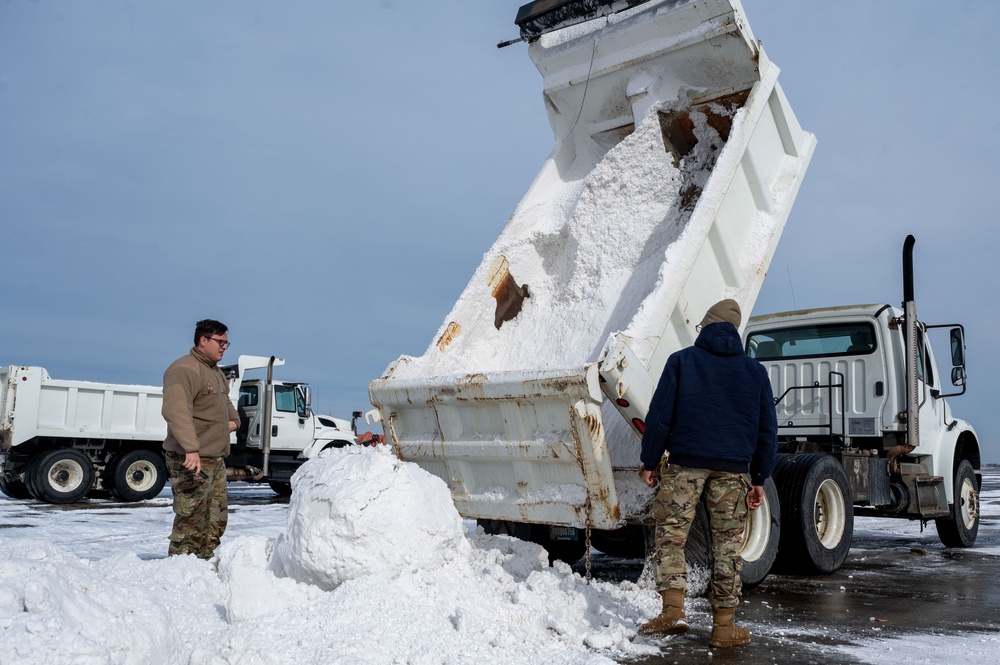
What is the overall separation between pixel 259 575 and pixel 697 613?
222cm

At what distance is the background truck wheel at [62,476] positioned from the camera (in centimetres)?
1295

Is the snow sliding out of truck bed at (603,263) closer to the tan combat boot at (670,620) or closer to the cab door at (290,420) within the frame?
the tan combat boot at (670,620)

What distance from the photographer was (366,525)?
4.12m

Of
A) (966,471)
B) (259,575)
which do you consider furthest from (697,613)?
(966,471)

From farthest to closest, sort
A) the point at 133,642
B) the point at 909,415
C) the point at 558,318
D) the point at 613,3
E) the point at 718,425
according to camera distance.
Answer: the point at 909,415 → the point at 613,3 → the point at 558,318 → the point at 718,425 → the point at 133,642

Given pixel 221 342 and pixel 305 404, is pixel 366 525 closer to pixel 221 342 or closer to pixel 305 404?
pixel 221 342

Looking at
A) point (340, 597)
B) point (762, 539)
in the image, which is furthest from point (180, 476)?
point (762, 539)

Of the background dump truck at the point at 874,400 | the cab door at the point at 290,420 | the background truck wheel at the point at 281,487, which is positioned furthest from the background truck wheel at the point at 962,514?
the background truck wheel at the point at 281,487

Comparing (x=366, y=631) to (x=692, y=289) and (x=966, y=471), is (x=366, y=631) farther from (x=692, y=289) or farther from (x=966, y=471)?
(x=966, y=471)

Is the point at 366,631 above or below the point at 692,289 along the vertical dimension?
below

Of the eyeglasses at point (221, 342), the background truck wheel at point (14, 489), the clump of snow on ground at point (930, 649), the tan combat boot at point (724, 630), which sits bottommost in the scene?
the clump of snow on ground at point (930, 649)

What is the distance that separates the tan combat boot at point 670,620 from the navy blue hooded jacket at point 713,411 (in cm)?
56

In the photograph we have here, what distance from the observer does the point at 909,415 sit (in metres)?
7.15

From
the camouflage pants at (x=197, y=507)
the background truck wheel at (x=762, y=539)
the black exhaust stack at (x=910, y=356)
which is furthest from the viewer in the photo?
the black exhaust stack at (x=910, y=356)
